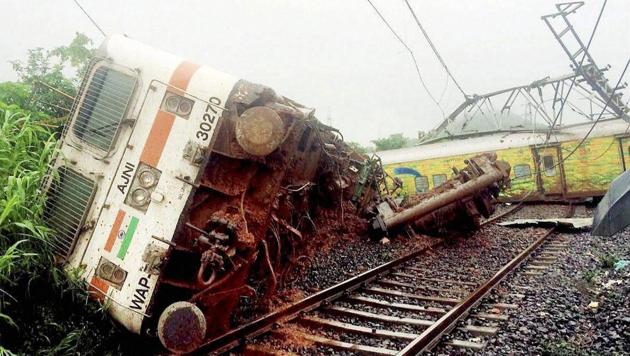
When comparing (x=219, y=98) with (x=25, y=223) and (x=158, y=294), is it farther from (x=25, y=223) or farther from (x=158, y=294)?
(x=25, y=223)

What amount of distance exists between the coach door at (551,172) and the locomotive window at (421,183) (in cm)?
446

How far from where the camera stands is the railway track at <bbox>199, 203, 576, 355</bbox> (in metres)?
3.78

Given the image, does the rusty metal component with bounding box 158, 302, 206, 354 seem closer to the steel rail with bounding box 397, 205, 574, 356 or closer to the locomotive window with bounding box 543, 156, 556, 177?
the steel rail with bounding box 397, 205, 574, 356

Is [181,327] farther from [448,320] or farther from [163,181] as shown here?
[448,320]

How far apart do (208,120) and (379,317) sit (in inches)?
116

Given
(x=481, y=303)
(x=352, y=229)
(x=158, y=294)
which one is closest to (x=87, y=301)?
(x=158, y=294)

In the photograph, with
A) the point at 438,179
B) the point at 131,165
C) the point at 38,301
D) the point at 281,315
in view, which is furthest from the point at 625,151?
the point at 38,301

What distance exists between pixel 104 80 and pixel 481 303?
508cm

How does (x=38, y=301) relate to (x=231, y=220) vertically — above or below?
below

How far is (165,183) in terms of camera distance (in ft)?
11.2

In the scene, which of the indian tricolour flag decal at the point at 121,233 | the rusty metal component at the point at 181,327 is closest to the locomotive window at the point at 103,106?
the indian tricolour flag decal at the point at 121,233

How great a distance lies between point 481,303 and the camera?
5.07 metres

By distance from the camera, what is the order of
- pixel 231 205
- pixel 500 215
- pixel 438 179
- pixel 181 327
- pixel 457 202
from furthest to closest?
pixel 438 179 < pixel 500 215 < pixel 457 202 < pixel 231 205 < pixel 181 327

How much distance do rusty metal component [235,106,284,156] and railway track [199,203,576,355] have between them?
1.76 metres
